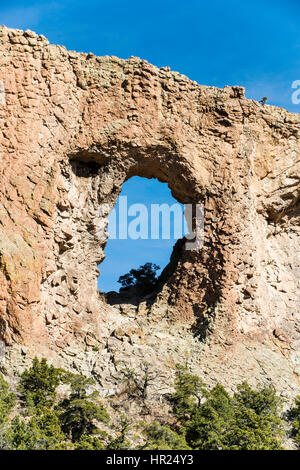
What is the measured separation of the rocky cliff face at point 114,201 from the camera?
25.2m

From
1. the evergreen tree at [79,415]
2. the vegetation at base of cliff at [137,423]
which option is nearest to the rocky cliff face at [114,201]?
the vegetation at base of cliff at [137,423]

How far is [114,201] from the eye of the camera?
28.7 m

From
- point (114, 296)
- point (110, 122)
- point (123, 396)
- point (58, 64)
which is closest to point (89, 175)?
point (110, 122)

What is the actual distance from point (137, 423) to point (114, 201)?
382 inches

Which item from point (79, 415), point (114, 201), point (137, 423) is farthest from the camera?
point (114, 201)

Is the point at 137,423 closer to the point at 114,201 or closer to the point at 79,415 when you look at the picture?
the point at 79,415

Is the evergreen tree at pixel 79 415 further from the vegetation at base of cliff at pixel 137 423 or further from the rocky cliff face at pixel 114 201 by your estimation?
the rocky cliff face at pixel 114 201

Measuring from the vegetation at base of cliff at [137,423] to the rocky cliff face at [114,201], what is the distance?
1.21 meters

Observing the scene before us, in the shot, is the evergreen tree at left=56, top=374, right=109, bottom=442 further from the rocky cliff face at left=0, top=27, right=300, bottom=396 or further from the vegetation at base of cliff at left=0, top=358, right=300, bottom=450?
the rocky cliff face at left=0, top=27, right=300, bottom=396


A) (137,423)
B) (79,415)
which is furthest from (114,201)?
(79,415)

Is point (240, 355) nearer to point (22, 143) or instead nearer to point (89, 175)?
point (89, 175)

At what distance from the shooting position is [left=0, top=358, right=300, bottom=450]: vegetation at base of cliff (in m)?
20.2

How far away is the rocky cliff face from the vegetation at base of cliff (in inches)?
47.7

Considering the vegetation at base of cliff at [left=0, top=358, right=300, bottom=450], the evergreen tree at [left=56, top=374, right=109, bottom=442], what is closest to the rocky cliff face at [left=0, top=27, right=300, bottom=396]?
the vegetation at base of cliff at [left=0, top=358, right=300, bottom=450]
